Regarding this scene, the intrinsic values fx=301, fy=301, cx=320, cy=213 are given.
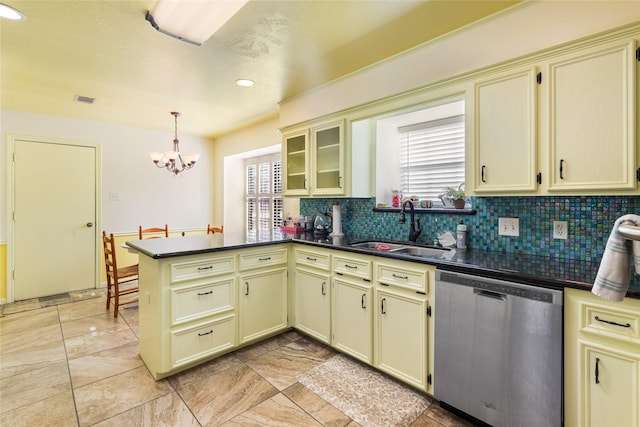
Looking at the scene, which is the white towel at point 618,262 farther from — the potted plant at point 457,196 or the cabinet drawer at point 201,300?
the cabinet drawer at point 201,300

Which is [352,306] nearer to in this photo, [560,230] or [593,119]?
[560,230]

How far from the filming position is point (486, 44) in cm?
194

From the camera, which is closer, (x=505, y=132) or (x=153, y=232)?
(x=505, y=132)

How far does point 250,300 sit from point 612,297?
229cm

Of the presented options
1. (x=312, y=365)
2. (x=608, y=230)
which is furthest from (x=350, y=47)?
(x=312, y=365)

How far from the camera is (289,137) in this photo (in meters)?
3.43

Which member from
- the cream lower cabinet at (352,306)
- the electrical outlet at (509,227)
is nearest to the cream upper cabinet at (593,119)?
the electrical outlet at (509,227)

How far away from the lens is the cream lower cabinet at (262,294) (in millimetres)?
2555

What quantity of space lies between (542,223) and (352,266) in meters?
1.29

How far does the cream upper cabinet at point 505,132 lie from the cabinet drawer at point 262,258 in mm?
1715

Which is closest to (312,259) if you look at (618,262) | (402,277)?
(402,277)

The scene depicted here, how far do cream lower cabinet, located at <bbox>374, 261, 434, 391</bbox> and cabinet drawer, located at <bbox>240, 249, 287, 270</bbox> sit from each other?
1017 millimetres

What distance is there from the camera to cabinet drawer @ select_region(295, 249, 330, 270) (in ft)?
8.42

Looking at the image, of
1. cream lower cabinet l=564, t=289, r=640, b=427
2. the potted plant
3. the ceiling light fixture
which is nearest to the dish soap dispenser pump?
the potted plant
